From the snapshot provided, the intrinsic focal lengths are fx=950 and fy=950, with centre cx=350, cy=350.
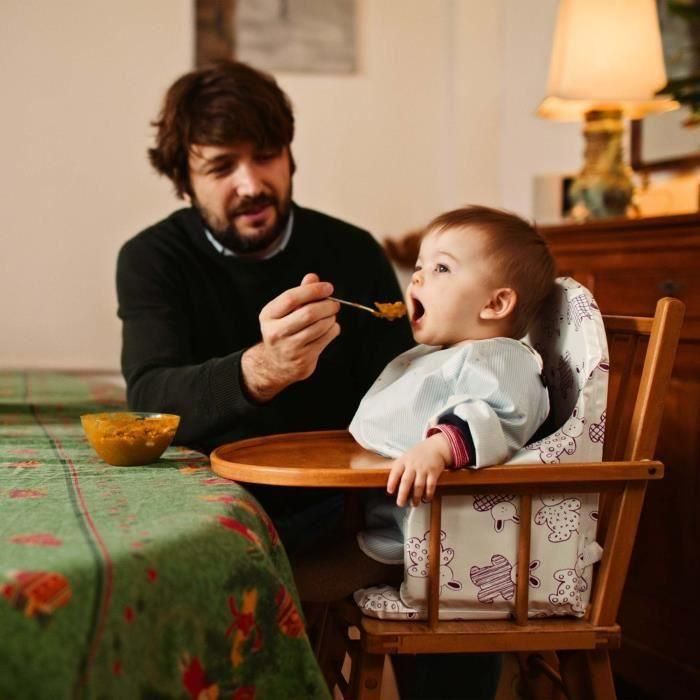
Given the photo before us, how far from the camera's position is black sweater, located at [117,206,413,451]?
1744 millimetres

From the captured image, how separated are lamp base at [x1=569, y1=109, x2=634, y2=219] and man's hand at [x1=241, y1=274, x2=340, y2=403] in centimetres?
136

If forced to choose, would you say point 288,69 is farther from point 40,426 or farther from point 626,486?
point 626,486

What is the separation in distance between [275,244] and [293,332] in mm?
671

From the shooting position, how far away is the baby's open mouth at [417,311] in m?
1.48

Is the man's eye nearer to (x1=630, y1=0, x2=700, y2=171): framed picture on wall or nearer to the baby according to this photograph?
the baby

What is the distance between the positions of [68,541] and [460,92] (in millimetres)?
3104

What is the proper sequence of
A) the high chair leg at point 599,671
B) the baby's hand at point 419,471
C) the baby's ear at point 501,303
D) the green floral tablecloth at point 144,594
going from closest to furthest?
the green floral tablecloth at point 144,594, the baby's hand at point 419,471, the high chair leg at point 599,671, the baby's ear at point 501,303

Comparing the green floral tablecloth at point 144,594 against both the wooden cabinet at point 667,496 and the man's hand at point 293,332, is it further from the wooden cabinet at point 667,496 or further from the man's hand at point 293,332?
the wooden cabinet at point 667,496

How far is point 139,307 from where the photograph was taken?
70.2 inches

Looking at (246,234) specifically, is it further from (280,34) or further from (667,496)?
(280,34)

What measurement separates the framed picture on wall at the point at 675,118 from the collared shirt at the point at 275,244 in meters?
1.13

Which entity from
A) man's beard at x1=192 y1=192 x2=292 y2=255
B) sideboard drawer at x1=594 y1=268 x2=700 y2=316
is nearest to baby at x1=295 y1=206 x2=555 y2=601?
man's beard at x1=192 y1=192 x2=292 y2=255

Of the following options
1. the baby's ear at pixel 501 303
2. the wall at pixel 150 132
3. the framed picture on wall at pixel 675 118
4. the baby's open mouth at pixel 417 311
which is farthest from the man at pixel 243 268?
the wall at pixel 150 132

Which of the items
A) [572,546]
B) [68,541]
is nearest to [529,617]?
[572,546]
